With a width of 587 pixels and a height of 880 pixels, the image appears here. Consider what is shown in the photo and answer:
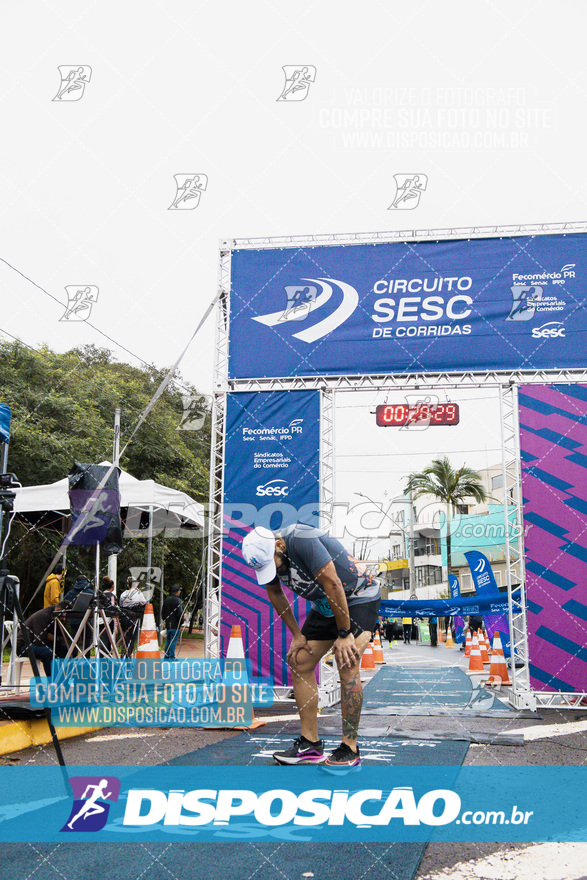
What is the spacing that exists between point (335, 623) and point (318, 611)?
0.56 ft

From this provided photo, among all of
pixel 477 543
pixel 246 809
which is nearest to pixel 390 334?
pixel 246 809

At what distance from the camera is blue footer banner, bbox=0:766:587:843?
336cm

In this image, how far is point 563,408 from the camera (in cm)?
923

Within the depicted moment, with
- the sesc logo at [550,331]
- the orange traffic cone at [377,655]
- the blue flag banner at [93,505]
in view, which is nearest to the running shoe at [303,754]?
the blue flag banner at [93,505]

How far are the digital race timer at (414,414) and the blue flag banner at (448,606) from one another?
4.49 metres

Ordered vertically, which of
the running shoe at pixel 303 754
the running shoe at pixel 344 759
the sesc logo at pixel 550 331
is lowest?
the running shoe at pixel 303 754

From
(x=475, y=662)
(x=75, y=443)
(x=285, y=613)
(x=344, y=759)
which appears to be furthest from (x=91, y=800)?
(x=75, y=443)

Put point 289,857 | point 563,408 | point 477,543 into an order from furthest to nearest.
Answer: point 477,543 < point 563,408 < point 289,857

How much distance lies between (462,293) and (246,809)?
750 centimetres

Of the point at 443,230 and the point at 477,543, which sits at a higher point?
the point at 443,230

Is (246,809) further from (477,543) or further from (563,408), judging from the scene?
(477,543)

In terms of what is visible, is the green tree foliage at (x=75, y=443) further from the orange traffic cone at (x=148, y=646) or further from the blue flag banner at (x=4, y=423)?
the blue flag banner at (x=4, y=423)

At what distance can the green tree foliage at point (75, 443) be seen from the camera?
1741cm

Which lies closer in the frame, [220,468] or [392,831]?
[392,831]
